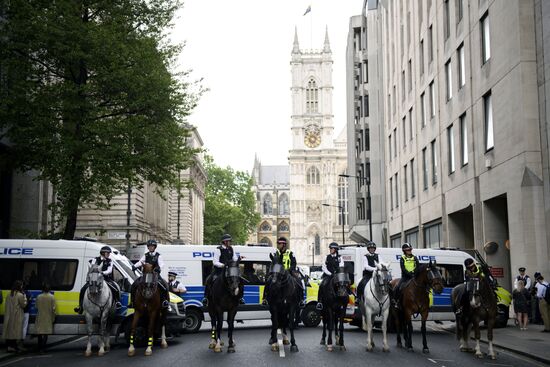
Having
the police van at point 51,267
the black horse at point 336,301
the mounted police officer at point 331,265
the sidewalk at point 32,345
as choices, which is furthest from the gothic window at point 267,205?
the black horse at point 336,301

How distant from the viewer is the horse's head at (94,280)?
15414 mm

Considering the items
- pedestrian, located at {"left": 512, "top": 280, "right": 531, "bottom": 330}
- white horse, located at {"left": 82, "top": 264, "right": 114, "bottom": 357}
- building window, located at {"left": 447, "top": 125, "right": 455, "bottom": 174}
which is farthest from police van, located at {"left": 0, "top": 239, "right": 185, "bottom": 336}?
building window, located at {"left": 447, "top": 125, "right": 455, "bottom": 174}

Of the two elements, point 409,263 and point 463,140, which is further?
point 463,140

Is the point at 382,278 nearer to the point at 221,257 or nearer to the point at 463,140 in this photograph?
the point at 221,257

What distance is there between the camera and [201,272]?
22.5 m

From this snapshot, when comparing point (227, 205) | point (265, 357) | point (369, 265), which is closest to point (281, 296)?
point (265, 357)

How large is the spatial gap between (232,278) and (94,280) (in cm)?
310

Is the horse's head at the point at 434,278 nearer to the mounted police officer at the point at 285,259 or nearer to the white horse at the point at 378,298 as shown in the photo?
the white horse at the point at 378,298

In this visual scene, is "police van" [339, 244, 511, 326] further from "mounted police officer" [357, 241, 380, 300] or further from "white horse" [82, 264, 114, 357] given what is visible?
"white horse" [82, 264, 114, 357]

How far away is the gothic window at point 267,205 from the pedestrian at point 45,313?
157 metres

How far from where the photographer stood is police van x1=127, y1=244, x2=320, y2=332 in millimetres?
22109

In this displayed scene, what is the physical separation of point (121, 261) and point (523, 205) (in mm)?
13806

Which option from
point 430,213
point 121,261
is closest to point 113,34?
point 121,261

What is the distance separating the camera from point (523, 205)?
23906mm
